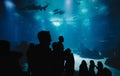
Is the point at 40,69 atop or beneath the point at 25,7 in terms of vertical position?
beneath

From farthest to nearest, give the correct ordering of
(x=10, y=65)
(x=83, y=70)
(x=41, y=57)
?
(x=83, y=70)
(x=41, y=57)
(x=10, y=65)

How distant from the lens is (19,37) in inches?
1908

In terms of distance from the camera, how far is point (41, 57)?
2.45 meters

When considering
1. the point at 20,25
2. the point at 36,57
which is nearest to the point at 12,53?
the point at 36,57

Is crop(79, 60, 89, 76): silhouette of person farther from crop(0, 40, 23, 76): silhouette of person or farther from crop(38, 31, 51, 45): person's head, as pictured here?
crop(0, 40, 23, 76): silhouette of person

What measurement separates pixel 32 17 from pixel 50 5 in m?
5.61

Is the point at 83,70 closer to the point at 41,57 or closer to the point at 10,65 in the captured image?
the point at 41,57

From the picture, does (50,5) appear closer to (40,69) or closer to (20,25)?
(20,25)

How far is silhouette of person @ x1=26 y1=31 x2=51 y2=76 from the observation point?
2.41m

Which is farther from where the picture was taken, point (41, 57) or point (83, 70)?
point (83, 70)

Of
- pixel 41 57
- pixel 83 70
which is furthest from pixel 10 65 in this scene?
pixel 83 70

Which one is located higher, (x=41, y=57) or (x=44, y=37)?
(x=44, y=37)

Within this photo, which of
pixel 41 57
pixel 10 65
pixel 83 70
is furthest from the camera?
pixel 83 70

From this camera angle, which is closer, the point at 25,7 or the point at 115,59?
the point at 115,59
